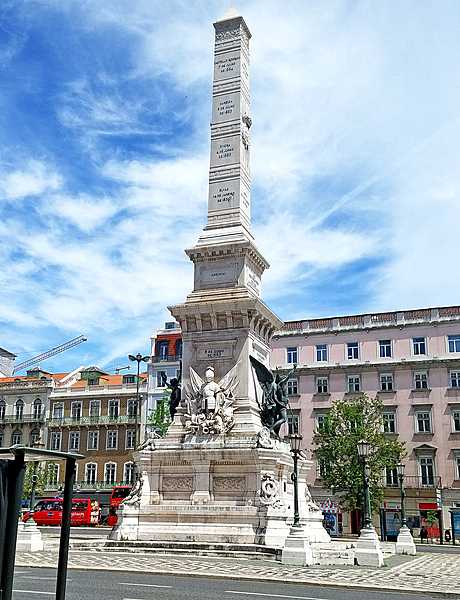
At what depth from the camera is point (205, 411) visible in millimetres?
26766

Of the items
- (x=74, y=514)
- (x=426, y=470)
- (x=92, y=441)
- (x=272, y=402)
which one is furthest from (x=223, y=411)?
(x=92, y=441)

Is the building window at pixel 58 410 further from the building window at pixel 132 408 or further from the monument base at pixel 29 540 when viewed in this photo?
the monument base at pixel 29 540

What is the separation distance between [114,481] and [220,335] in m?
40.9

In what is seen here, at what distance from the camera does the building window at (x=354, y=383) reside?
6044 centimetres

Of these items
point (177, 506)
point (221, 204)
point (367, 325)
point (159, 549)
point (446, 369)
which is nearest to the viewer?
point (159, 549)

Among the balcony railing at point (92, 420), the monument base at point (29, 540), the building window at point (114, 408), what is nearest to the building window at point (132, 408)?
the balcony railing at point (92, 420)

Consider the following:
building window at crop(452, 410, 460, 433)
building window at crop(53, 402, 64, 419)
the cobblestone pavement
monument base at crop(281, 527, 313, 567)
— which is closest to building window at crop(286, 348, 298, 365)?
building window at crop(452, 410, 460, 433)

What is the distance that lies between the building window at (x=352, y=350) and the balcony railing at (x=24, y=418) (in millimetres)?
30274

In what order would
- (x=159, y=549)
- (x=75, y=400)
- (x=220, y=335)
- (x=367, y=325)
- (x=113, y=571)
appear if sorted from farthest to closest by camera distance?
(x=75, y=400)
(x=367, y=325)
(x=220, y=335)
(x=159, y=549)
(x=113, y=571)

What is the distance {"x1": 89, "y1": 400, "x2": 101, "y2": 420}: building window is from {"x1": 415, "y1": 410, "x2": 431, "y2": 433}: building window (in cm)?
2960

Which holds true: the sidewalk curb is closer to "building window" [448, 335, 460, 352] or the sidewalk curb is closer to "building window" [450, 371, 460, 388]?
"building window" [450, 371, 460, 388]

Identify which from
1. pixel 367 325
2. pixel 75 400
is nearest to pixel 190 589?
pixel 367 325

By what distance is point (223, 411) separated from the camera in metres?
26.8

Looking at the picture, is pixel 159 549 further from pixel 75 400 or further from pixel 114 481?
pixel 75 400
